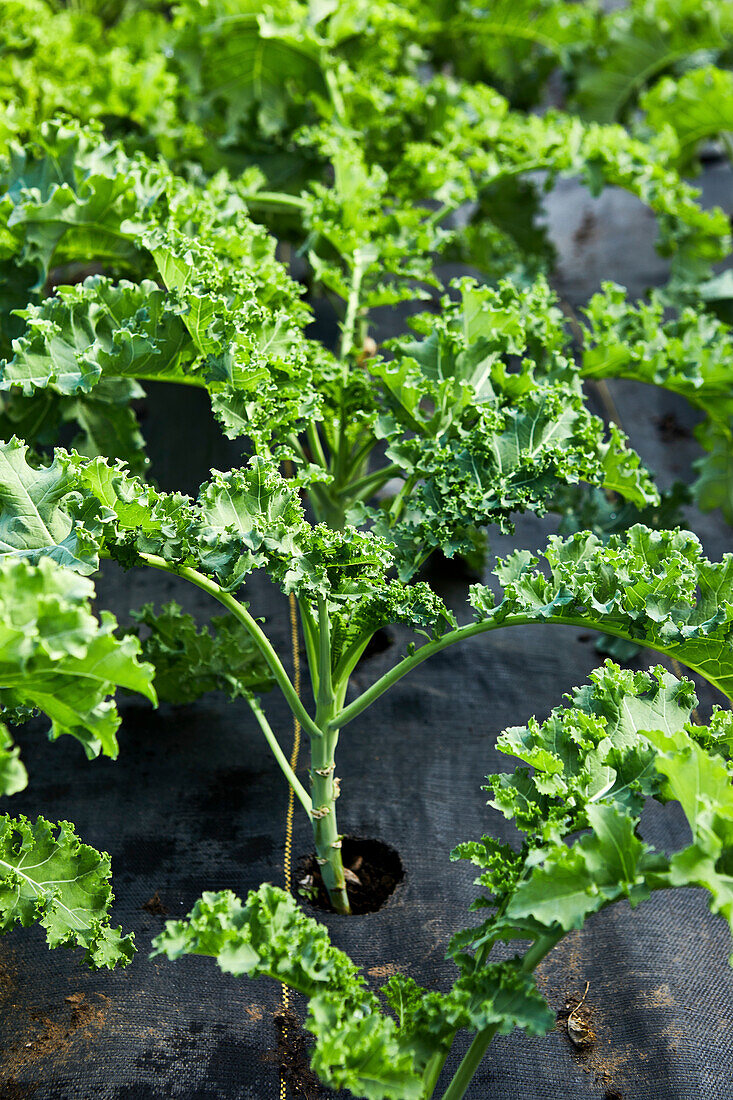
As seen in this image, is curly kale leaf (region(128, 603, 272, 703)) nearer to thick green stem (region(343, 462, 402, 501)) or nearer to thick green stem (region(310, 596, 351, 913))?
thick green stem (region(310, 596, 351, 913))

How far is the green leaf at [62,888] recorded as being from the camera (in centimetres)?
229

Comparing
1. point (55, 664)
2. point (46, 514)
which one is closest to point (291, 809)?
point (46, 514)

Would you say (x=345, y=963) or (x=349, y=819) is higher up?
(x=345, y=963)

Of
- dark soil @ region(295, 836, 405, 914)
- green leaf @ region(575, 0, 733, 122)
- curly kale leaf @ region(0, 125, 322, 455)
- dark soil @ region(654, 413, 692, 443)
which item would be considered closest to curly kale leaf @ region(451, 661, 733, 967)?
dark soil @ region(295, 836, 405, 914)

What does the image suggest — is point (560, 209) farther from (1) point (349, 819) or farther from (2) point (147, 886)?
(2) point (147, 886)

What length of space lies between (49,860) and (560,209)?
5191 mm

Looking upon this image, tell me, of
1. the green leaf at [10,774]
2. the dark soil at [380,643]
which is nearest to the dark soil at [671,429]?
the dark soil at [380,643]

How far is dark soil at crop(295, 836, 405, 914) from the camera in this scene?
284cm

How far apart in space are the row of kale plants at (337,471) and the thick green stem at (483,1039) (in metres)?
0.01


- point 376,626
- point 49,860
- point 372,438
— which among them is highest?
point 372,438

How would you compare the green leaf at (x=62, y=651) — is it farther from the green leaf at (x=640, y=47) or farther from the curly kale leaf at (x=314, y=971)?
the green leaf at (x=640, y=47)

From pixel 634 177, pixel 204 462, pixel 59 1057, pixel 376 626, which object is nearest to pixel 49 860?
pixel 59 1057

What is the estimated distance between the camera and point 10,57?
4.70 metres

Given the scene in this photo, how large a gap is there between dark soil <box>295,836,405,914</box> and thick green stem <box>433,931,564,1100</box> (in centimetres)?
80
